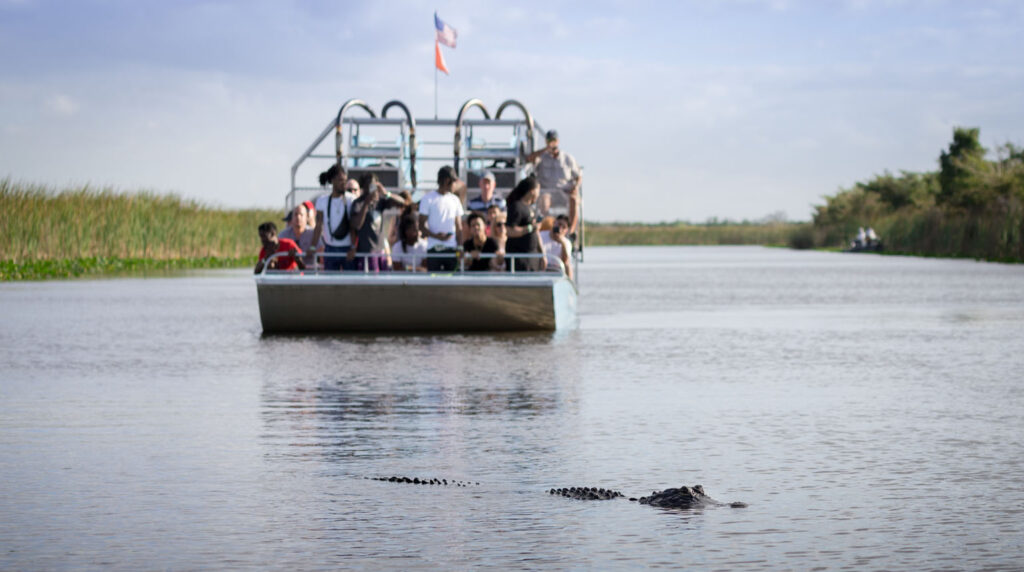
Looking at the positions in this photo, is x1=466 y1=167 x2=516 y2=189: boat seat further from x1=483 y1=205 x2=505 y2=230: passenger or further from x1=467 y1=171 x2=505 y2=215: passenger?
x1=483 y1=205 x2=505 y2=230: passenger

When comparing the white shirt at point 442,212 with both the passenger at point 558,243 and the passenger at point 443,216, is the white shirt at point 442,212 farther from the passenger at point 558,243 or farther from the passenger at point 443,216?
the passenger at point 558,243

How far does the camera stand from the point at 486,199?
68.4 ft

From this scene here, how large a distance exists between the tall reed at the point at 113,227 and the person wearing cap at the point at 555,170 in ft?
88.0

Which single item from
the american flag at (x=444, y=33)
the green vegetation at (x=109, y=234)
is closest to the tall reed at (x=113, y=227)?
the green vegetation at (x=109, y=234)

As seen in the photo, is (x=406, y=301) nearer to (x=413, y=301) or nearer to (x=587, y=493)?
(x=413, y=301)

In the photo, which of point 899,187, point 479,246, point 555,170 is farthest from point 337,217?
point 899,187

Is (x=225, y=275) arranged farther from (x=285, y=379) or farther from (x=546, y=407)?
(x=546, y=407)

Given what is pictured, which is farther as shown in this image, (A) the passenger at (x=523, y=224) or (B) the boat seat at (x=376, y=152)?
(B) the boat seat at (x=376, y=152)

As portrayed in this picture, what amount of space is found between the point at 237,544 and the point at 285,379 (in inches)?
312

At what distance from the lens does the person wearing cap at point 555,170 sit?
24.0m

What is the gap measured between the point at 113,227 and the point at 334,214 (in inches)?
1330

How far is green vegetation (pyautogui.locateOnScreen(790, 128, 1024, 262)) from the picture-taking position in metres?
65.1

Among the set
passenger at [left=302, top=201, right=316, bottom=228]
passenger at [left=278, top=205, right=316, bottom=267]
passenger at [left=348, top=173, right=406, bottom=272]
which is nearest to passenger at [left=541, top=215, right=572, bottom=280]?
passenger at [left=348, top=173, right=406, bottom=272]

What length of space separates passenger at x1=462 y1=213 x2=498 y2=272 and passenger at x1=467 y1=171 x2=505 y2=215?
1.13 ft
